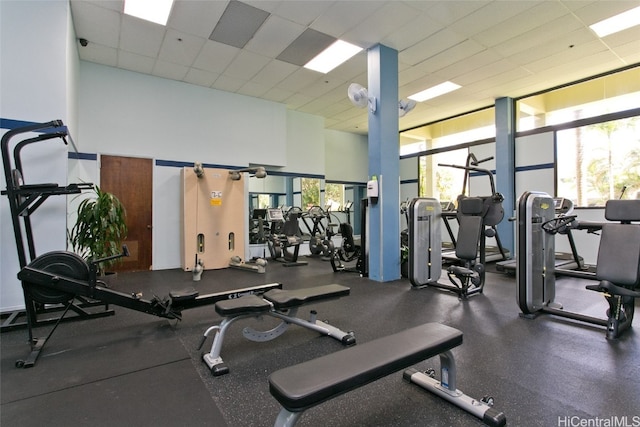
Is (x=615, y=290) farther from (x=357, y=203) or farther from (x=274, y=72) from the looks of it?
(x=357, y=203)

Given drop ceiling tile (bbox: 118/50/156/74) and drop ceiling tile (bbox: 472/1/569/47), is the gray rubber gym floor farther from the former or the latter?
drop ceiling tile (bbox: 118/50/156/74)

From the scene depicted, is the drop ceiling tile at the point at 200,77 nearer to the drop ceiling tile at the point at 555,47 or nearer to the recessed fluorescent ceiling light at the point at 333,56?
the recessed fluorescent ceiling light at the point at 333,56

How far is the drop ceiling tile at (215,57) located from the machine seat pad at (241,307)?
4.48 m

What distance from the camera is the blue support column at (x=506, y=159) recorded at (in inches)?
297

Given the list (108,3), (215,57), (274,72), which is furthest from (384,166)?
(108,3)

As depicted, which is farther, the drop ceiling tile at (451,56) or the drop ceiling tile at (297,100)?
the drop ceiling tile at (297,100)

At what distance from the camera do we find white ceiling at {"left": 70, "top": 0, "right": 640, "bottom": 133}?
14.0ft

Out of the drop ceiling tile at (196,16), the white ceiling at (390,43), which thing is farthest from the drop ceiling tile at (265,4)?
the drop ceiling tile at (196,16)

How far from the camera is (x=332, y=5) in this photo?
4148 mm

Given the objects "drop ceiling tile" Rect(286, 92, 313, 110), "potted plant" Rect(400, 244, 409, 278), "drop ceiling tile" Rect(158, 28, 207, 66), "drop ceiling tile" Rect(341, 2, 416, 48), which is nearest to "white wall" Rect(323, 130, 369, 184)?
"drop ceiling tile" Rect(286, 92, 313, 110)

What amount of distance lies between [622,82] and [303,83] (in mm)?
6353

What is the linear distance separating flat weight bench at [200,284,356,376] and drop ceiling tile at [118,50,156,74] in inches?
204

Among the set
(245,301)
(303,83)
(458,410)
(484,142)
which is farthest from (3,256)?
(484,142)

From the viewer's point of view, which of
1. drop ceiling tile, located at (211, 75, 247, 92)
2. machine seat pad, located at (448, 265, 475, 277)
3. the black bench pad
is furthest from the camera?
drop ceiling tile, located at (211, 75, 247, 92)
